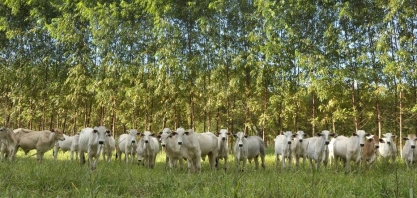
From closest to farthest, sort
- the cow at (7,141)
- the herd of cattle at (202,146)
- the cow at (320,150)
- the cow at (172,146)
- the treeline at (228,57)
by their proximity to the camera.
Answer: the herd of cattle at (202,146)
the cow at (172,146)
the cow at (7,141)
the cow at (320,150)
the treeline at (228,57)

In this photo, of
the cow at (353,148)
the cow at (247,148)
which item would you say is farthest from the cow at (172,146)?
the cow at (353,148)

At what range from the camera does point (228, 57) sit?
21.3m

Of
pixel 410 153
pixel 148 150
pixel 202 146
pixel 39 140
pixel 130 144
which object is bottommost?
pixel 410 153

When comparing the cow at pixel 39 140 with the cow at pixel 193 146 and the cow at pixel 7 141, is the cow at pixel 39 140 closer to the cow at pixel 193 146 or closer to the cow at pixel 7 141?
the cow at pixel 7 141

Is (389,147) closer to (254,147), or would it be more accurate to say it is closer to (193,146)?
(254,147)

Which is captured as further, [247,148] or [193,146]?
[247,148]

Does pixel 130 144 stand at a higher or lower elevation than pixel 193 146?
lower

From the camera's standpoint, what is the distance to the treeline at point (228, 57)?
20172 millimetres

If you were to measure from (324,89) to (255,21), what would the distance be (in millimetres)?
6309

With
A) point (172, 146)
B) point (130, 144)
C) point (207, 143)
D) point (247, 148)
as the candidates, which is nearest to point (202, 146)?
point (207, 143)

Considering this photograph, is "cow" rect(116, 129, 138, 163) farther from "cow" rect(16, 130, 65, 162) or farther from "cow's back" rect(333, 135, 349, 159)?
"cow's back" rect(333, 135, 349, 159)

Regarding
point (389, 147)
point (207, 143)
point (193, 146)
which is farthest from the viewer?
point (389, 147)

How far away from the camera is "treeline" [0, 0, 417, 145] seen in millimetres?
20172

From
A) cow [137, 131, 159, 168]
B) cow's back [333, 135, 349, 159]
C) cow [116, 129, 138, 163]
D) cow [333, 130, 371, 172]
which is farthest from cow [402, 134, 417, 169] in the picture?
cow [116, 129, 138, 163]
